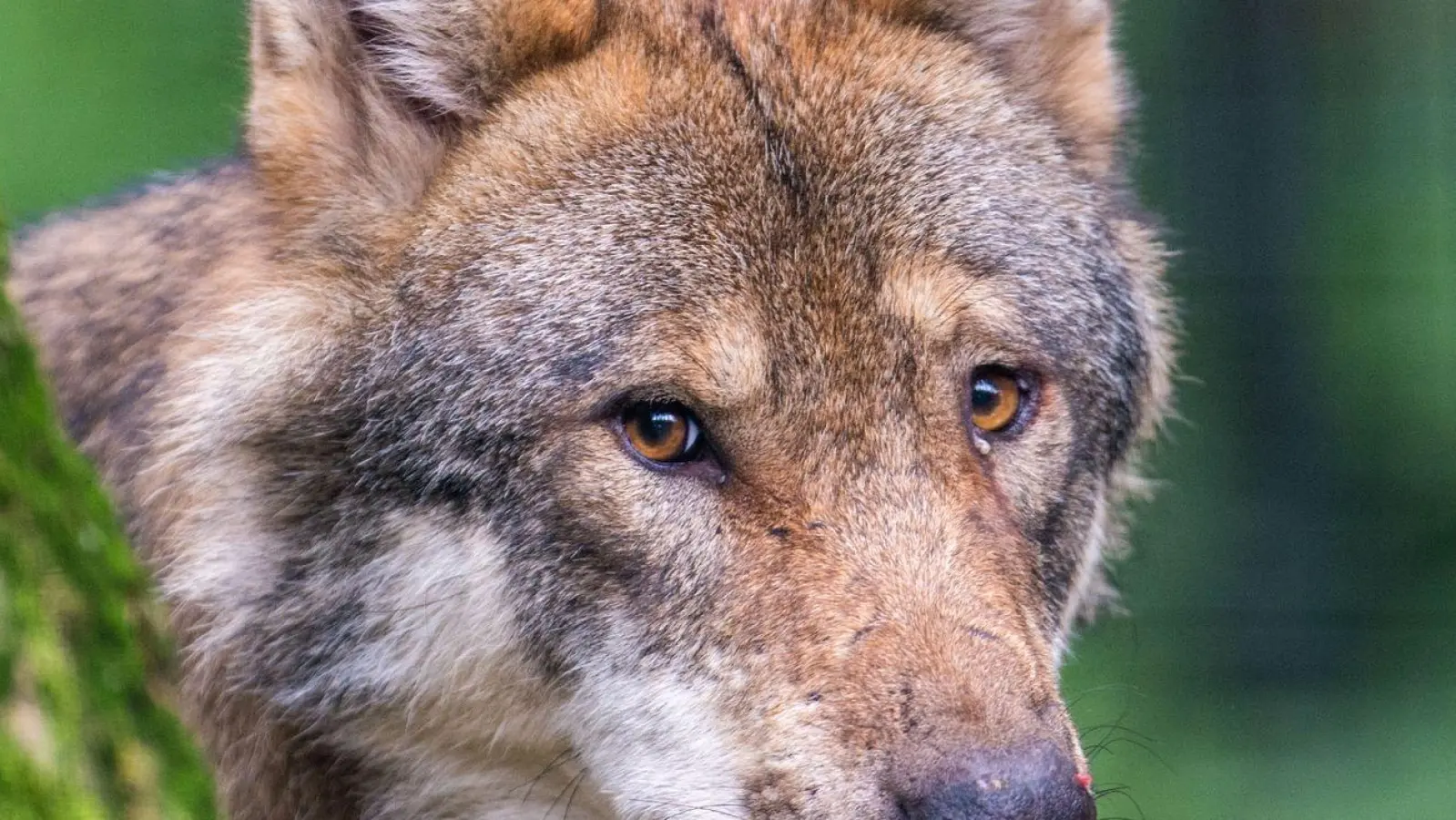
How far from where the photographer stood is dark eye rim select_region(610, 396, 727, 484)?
2.99m

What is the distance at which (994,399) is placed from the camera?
10.7 feet

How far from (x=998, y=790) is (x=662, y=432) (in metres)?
0.95

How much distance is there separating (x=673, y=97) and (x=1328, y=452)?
4.78 meters

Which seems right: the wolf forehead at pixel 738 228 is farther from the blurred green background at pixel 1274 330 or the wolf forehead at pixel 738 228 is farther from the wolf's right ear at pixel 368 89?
the blurred green background at pixel 1274 330

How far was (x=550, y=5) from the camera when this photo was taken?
325cm

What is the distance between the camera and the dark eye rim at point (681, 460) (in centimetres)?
299

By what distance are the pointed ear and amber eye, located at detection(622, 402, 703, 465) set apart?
1.19 m

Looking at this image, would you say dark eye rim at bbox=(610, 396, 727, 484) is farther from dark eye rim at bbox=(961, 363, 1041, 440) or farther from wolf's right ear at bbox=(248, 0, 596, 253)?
wolf's right ear at bbox=(248, 0, 596, 253)

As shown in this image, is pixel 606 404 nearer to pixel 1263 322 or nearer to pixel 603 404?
pixel 603 404

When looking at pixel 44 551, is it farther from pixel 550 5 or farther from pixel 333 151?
pixel 550 5

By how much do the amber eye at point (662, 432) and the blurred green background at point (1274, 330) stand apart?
13.3ft

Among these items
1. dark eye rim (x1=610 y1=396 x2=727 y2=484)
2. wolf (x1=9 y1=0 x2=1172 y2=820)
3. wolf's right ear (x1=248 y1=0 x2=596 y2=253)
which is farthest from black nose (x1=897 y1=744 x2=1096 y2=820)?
wolf's right ear (x1=248 y1=0 x2=596 y2=253)

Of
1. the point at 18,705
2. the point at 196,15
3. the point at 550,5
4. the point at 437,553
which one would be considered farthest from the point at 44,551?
the point at 196,15

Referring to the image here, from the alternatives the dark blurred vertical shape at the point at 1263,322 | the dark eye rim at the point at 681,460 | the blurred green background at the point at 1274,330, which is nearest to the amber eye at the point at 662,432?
the dark eye rim at the point at 681,460
